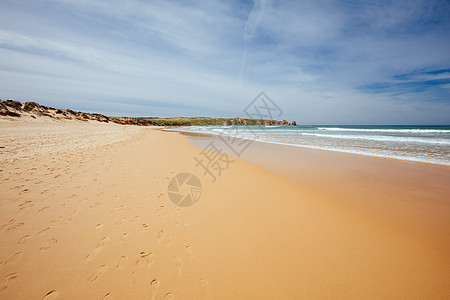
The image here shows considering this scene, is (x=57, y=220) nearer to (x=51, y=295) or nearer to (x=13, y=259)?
(x=13, y=259)

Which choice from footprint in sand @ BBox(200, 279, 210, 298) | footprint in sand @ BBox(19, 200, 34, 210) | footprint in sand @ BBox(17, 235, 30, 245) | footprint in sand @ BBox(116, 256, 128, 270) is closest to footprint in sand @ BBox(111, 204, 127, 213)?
footprint in sand @ BBox(17, 235, 30, 245)

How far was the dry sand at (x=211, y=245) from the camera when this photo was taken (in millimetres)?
2168

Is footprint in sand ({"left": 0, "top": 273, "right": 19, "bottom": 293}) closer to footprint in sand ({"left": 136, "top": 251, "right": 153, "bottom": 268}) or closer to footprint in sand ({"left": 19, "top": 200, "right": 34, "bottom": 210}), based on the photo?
footprint in sand ({"left": 136, "top": 251, "right": 153, "bottom": 268})

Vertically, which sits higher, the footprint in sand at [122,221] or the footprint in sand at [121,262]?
the footprint in sand at [121,262]

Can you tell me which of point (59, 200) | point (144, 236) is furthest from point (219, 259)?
point (59, 200)

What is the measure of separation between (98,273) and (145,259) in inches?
23.3

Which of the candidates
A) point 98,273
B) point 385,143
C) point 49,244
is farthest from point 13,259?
point 385,143

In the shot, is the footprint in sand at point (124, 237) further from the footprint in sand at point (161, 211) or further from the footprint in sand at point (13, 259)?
the footprint in sand at point (13, 259)

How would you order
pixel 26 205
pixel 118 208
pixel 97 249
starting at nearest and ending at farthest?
pixel 97 249
pixel 26 205
pixel 118 208

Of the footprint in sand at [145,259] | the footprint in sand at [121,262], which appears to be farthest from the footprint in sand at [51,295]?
the footprint in sand at [145,259]

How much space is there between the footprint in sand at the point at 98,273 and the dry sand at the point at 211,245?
14 mm

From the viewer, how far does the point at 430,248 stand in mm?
2857

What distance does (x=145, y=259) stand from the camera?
8.49ft

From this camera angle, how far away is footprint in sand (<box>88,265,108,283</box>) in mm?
2209
